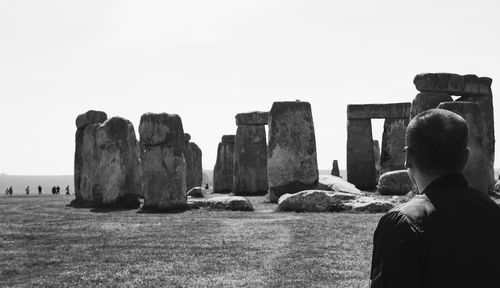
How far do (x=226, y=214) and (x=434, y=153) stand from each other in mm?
14176

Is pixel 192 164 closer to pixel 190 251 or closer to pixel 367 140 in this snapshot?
pixel 367 140

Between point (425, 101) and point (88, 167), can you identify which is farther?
point (88, 167)

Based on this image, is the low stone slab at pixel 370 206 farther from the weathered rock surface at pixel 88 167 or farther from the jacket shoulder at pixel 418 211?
the jacket shoulder at pixel 418 211

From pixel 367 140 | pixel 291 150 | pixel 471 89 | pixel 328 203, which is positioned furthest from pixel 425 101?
pixel 367 140

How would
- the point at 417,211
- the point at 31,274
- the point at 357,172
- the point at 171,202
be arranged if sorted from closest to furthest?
the point at 417,211, the point at 31,274, the point at 171,202, the point at 357,172

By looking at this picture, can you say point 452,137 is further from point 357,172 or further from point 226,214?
point 357,172

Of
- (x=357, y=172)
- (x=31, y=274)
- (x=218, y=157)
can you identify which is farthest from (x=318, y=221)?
(x=218, y=157)

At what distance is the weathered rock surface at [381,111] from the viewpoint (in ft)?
96.6

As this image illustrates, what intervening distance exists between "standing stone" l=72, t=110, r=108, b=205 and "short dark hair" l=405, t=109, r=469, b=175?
20479mm

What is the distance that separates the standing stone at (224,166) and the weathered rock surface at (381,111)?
7.61 m

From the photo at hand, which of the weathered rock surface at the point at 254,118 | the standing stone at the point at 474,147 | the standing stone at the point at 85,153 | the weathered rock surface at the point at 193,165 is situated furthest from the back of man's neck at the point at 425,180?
the weathered rock surface at the point at 193,165

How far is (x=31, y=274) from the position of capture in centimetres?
893

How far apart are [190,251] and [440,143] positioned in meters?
8.14

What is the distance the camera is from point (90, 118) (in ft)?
80.6
